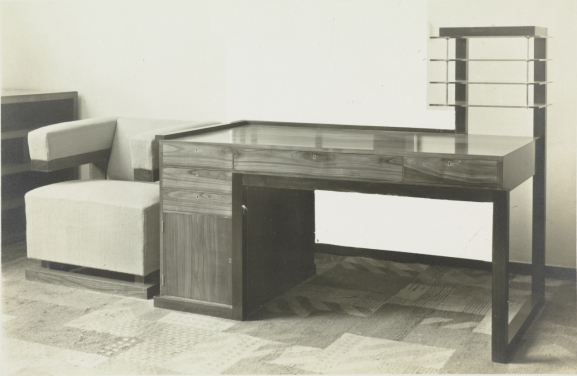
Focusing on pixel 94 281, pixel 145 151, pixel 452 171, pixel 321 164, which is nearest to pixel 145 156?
pixel 145 151

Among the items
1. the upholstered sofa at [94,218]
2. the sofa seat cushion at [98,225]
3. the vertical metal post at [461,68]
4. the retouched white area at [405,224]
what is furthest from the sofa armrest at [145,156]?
the vertical metal post at [461,68]

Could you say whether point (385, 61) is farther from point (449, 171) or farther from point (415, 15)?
point (449, 171)

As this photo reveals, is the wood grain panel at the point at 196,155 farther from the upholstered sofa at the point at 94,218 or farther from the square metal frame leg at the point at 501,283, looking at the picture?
the square metal frame leg at the point at 501,283

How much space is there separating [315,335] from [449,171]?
747 millimetres

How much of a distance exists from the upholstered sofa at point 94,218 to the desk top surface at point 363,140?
1.09 feet

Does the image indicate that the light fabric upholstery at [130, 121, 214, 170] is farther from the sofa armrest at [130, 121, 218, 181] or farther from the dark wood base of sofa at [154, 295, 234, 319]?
the dark wood base of sofa at [154, 295, 234, 319]

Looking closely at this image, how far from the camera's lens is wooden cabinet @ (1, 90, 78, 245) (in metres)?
3.75

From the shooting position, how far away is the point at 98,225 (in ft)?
9.61

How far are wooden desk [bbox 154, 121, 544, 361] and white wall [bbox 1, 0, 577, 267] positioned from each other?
0.42 metres

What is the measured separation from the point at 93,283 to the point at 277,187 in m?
1.03

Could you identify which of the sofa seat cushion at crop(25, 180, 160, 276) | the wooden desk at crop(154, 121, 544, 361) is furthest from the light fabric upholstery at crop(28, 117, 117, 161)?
the wooden desk at crop(154, 121, 544, 361)

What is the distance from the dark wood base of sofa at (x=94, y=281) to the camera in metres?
2.93

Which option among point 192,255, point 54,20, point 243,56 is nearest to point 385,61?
point 243,56

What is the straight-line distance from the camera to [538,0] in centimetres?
297
